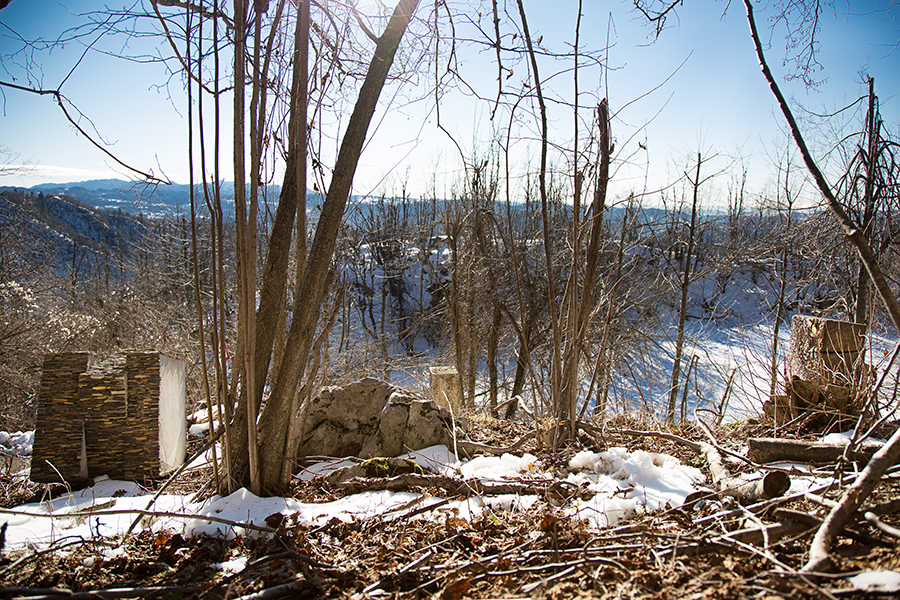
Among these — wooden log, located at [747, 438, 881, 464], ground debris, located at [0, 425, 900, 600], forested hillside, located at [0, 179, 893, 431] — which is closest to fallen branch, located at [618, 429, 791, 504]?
ground debris, located at [0, 425, 900, 600]

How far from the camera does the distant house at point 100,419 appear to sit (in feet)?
15.5

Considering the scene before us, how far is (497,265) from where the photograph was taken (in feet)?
50.2

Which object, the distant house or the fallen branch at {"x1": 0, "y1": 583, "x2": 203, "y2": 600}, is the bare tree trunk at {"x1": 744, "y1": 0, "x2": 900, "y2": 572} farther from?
the distant house

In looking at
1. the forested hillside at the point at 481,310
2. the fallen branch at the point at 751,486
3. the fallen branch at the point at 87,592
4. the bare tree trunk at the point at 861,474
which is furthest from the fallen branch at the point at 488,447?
the forested hillside at the point at 481,310

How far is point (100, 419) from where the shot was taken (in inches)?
193

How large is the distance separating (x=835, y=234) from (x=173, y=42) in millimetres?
8979

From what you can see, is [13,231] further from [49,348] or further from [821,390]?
[821,390]

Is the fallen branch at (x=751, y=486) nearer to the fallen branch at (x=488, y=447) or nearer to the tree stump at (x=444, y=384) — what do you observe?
the fallen branch at (x=488, y=447)

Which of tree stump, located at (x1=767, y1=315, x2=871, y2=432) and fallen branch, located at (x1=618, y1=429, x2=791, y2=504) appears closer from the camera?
fallen branch, located at (x1=618, y1=429, x2=791, y2=504)

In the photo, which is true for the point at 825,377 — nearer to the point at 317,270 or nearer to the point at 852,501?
the point at 852,501

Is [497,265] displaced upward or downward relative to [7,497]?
upward

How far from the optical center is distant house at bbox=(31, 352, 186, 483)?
4730 mm

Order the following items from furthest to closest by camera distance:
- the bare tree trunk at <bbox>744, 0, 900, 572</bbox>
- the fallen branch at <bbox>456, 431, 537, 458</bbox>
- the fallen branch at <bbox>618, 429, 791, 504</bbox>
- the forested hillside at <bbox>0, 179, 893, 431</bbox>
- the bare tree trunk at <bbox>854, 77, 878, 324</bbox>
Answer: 1. the forested hillside at <bbox>0, 179, 893, 431</bbox>
2. the bare tree trunk at <bbox>854, 77, 878, 324</bbox>
3. the fallen branch at <bbox>456, 431, 537, 458</bbox>
4. the fallen branch at <bbox>618, 429, 791, 504</bbox>
5. the bare tree trunk at <bbox>744, 0, 900, 572</bbox>

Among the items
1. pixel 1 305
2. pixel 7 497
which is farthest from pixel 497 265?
pixel 1 305
